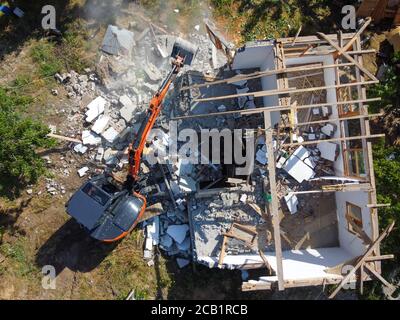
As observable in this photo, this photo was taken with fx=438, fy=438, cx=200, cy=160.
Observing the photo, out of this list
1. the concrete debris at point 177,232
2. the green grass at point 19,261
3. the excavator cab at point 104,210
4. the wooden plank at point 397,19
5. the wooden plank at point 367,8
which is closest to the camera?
the excavator cab at point 104,210

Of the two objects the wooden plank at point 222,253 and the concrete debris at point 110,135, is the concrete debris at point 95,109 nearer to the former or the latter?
the concrete debris at point 110,135

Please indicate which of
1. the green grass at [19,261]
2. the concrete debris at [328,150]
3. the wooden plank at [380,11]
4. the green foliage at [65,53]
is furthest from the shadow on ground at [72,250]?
the wooden plank at [380,11]

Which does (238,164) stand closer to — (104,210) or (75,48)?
(104,210)

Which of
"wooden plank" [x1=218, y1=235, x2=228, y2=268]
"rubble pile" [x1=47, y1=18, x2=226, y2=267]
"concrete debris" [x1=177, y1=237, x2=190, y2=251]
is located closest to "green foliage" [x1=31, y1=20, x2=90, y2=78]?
"rubble pile" [x1=47, y1=18, x2=226, y2=267]

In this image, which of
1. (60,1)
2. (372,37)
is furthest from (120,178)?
(372,37)

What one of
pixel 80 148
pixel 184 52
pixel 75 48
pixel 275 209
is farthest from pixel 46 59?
pixel 275 209
